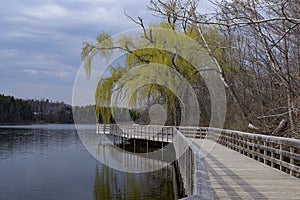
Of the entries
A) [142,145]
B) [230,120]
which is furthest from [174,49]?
[142,145]

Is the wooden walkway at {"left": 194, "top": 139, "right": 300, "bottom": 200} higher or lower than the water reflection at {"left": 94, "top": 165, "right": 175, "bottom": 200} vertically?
higher

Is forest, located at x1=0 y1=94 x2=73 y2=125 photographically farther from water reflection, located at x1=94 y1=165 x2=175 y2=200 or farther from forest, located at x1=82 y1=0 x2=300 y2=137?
water reflection, located at x1=94 y1=165 x2=175 y2=200

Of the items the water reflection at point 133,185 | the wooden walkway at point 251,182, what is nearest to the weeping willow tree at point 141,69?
the water reflection at point 133,185

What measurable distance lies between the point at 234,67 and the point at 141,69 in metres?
6.53

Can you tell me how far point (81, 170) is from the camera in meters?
17.2

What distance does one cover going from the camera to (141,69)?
67.7 feet

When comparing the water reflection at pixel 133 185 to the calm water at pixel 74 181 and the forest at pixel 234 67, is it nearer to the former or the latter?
the calm water at pixel 74 181

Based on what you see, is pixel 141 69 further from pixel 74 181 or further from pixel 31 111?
pixel 31 111

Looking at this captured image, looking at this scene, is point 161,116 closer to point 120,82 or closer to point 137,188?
point 120,82

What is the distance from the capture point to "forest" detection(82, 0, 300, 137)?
29.9ft

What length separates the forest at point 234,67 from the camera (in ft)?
29.9

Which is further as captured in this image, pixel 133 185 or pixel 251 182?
pixel 133 185

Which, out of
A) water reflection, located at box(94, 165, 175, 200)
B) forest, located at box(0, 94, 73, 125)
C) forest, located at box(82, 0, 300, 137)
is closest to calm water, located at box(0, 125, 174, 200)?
water reflection, located at box(94, 165, 175, 200)

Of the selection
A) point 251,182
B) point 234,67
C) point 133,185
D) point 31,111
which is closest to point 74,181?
point 133,185
